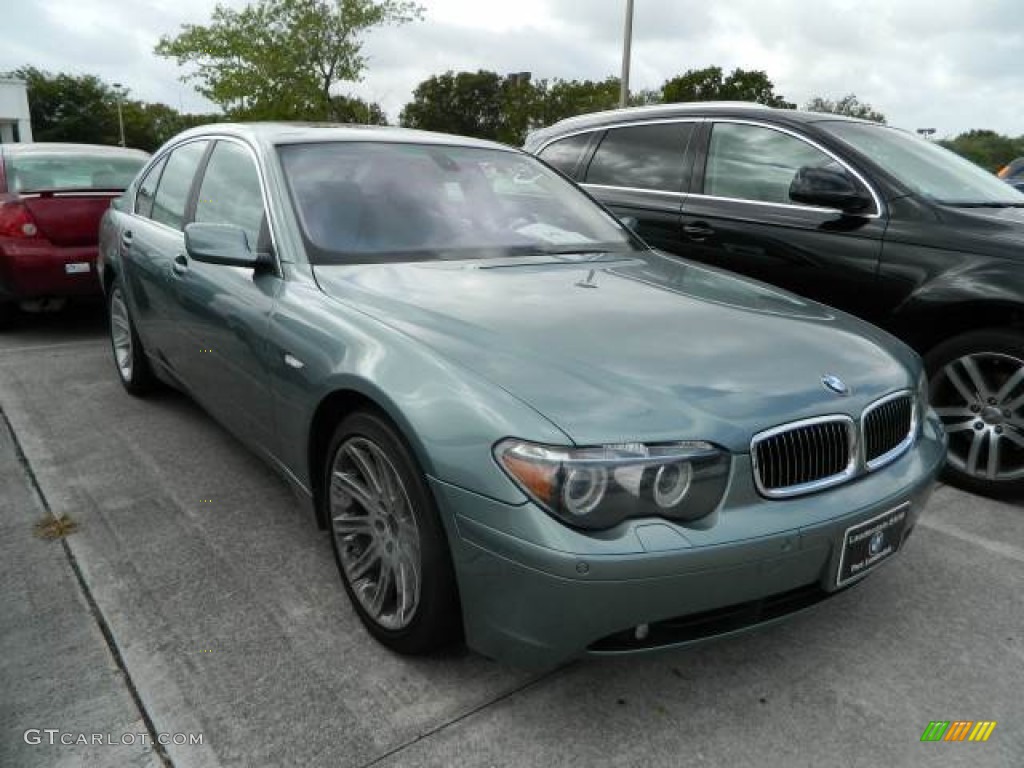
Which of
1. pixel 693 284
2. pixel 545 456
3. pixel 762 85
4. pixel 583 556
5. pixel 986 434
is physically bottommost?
pixel 986 434

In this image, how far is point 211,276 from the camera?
3.20m

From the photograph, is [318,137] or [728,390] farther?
[318,137]

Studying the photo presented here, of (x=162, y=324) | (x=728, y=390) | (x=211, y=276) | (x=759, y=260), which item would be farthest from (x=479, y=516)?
(x=759, y=260)

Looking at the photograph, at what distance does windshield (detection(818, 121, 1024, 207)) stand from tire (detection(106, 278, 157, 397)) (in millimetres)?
3889

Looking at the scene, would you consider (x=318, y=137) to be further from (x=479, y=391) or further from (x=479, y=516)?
(x=479, y=516)

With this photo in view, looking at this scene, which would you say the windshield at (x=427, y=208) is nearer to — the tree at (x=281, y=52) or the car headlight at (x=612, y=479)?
the car headlight at (x=612, y=479)

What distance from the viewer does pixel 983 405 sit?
3498 mm

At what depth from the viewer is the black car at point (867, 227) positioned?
3469 mm

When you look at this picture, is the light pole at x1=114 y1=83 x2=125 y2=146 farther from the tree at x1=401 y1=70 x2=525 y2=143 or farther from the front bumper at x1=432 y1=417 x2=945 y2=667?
the front bumper at x1=432 y1=417 x2=945 y2=667

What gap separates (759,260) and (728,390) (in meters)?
2.42

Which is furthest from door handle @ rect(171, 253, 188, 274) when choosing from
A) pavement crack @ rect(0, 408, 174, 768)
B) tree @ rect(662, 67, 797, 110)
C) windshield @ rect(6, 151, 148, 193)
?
tree @ rect(662, 67, 797, 110)

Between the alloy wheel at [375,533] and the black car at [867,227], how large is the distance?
2639mm

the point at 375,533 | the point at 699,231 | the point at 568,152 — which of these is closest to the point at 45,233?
the point at 568,152

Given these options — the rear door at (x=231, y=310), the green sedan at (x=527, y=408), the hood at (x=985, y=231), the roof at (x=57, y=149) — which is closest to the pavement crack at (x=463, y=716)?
the green sedan at (x=527, y=408)
